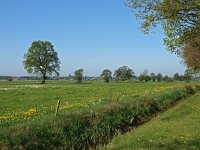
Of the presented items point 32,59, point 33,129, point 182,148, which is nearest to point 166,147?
point 182,148

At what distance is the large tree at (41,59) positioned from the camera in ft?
410

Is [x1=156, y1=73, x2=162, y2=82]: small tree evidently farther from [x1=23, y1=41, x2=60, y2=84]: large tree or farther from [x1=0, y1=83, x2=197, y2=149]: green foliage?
[x1=0, y1=83, x2=197, y2=149]: green foliage

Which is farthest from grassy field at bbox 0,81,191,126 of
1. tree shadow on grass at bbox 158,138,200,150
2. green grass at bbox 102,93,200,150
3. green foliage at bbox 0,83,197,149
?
tree shadow on grass at bbox 158,138,200,150

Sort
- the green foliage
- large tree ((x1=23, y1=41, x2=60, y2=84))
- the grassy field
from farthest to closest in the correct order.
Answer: large tree ((x1=23, y1=41, x2=60, y2=84)), the grassy field, the green foliage

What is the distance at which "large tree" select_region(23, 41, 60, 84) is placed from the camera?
125081 millimetres

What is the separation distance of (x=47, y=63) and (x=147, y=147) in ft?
375

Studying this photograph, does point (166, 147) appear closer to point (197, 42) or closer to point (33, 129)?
point (33, 129)

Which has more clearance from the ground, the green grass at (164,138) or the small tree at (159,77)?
the small tree at (159,77)


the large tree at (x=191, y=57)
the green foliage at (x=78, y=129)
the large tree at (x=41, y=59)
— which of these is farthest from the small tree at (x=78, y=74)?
the green foliage at (x=78, y=129)

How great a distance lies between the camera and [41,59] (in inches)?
4993

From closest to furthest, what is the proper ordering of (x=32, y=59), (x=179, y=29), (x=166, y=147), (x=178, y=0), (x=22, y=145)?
(x=22, y=145) < (x=166, y=147) < (x=178, y=0) < (x=179, y=29) < (x=32, y=59)

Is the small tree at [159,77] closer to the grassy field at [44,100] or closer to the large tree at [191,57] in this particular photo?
the large tree at [191,57]

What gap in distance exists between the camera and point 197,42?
124 ft

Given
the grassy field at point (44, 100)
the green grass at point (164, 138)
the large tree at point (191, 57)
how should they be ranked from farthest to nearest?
the large tree at point (191, 57) < the grassy field at point (44, 100) < the green grass at point (164, 138)
